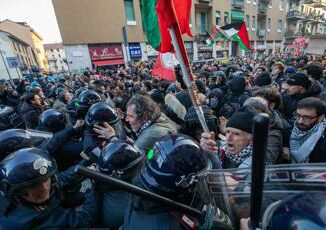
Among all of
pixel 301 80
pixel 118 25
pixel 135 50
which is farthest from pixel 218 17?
pixel 301 80

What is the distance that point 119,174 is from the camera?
1.73m

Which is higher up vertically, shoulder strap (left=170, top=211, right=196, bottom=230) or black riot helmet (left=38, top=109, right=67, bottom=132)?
shoulder strap (left=170, top=211, right=196, bottom=230)

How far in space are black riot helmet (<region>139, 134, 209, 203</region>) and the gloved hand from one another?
162 mm

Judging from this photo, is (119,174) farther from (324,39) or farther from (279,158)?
(324,39)

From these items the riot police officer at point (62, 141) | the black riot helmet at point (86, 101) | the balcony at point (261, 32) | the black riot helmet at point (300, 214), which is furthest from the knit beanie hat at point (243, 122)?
the balcony at point (261, 32)

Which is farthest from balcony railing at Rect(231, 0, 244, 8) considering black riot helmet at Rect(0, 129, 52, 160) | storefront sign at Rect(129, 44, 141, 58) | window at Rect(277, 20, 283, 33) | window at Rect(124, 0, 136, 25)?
black riot helmet at Rect(0, 129, 52, 160)

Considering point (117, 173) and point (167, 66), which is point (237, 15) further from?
point (117, 173)

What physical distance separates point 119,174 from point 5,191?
2.62ft

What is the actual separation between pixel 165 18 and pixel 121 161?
1192 mm

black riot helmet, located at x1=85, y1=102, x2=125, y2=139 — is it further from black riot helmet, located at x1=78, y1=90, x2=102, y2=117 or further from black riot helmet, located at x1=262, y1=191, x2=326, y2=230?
black riot helmet, located at x1=262, y1=191, x2=326, y2=230

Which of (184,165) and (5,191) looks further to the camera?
(5,191)

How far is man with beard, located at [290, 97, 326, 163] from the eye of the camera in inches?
87.7

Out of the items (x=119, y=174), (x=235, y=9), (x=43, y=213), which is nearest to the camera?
(x=43, y=213)

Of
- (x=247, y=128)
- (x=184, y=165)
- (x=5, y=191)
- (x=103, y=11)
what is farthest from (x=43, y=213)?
(x=103, y=11)
